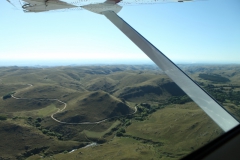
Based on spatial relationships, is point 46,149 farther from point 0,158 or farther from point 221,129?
point 221,129

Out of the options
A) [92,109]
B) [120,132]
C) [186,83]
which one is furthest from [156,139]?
[186,83]

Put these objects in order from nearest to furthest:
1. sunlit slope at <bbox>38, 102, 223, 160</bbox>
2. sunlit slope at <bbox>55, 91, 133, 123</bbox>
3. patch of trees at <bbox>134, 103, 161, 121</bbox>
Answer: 1. sunlit slope at <bbox>38, 102, 223, 160</bbox>
2. sunlit slope at <bbox>55, 91, 133, 123</bbox>
3. patch of trees at <bbox>134, 103, 161, 121</bbox>

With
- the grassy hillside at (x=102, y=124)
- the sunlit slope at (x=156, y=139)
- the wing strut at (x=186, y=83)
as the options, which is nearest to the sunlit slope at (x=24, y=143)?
the grassy hillside at (x=102, y=124)

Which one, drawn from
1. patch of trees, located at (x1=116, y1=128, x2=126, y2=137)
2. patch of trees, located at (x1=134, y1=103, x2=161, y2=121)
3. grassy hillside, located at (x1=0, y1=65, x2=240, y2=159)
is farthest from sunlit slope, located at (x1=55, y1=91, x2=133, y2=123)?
patch of trees, located at (x1=116, y1=128, x2=126, y2=137)

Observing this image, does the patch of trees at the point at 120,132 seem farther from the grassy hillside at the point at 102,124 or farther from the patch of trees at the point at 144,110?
the patch of trees at the point at 144,110

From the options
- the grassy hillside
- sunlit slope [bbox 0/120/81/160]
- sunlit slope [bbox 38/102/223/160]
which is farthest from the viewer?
sunlit slope [bbox 0/120/81/160]

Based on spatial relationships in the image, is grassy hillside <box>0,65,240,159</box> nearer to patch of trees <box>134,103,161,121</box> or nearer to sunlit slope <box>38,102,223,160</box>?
sunlit slope <box>38,102,223,160</box>

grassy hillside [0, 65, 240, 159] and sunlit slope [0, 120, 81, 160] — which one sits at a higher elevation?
grassy hillside [0, 65, 240, 159]

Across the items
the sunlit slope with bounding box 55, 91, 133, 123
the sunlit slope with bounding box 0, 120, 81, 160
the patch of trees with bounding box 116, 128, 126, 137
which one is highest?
the sunlit slope with bounding box 55, 91, 133, 123

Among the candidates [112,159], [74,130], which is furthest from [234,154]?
[74,130]
